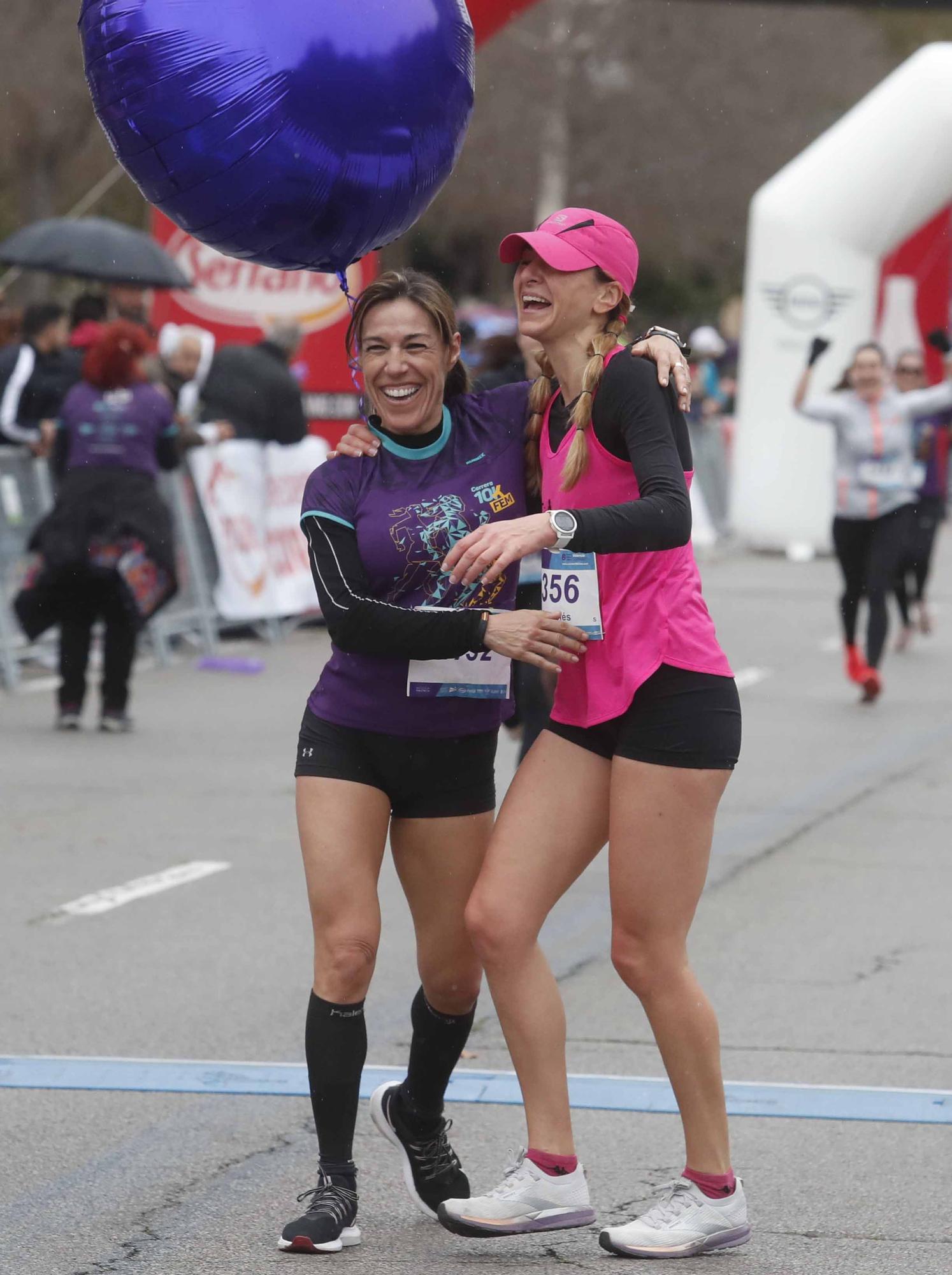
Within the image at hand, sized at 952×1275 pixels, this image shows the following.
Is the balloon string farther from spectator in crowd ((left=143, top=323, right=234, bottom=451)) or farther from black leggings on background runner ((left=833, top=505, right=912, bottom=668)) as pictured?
spectator in crowd ((left=143, top=323, right=234, bottom=451))

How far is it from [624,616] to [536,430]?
460mm

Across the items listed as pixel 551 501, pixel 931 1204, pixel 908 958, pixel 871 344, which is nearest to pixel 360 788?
pixel 551 501

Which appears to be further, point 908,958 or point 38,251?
point 38,251

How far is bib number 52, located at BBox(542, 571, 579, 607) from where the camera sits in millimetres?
3969

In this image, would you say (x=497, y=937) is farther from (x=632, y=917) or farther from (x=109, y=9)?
(x=109, y=9)

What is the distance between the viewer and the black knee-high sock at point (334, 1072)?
4086mm

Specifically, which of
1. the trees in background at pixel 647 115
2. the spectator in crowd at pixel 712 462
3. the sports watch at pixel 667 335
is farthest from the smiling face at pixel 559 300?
the trees in background at pixel 647 115

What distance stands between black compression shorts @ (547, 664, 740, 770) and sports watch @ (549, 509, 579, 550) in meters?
0.36

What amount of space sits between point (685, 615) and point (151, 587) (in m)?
7.17

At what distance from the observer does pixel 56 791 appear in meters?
9.28

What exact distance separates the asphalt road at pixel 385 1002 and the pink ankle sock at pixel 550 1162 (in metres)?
0.18

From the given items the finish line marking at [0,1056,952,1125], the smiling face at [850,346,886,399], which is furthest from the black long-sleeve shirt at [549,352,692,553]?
the smiling face at [850,346,886,399]

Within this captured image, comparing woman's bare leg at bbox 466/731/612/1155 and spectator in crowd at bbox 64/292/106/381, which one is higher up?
spectator in crowd at bbox 64/292/106/381

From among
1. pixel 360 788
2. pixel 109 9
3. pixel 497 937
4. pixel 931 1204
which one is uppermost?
pixel 109 9
